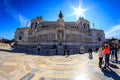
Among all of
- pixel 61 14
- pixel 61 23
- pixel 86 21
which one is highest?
pixel 86 21

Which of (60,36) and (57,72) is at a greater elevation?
(60,36)

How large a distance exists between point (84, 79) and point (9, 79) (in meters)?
3.96

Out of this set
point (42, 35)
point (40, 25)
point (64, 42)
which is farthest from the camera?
point (40, 25)

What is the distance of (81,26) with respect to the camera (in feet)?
227

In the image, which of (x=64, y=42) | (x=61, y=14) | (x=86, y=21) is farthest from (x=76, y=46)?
(x=86, y=21)

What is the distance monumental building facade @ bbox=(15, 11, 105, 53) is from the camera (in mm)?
29920

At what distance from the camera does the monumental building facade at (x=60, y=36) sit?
2992 cm

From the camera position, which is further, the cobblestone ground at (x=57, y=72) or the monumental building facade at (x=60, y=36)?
the monumental building facade at (x=60, y=36)

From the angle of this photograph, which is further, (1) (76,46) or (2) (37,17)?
(2) (37,17)

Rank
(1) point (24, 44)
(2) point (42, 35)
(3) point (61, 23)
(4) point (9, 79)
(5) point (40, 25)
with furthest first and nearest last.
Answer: (5) point (40, 25), (2) point (42, 35), (1) point (24, 44), (3) point (61, 23), (4) point (9, 79)

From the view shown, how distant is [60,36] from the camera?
3359 cm

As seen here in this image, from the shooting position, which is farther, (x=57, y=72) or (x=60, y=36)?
(x=60, y=36)

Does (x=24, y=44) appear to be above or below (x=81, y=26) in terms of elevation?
below

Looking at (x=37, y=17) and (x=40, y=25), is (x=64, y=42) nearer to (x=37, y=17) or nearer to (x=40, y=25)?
(x=40, y=25)
